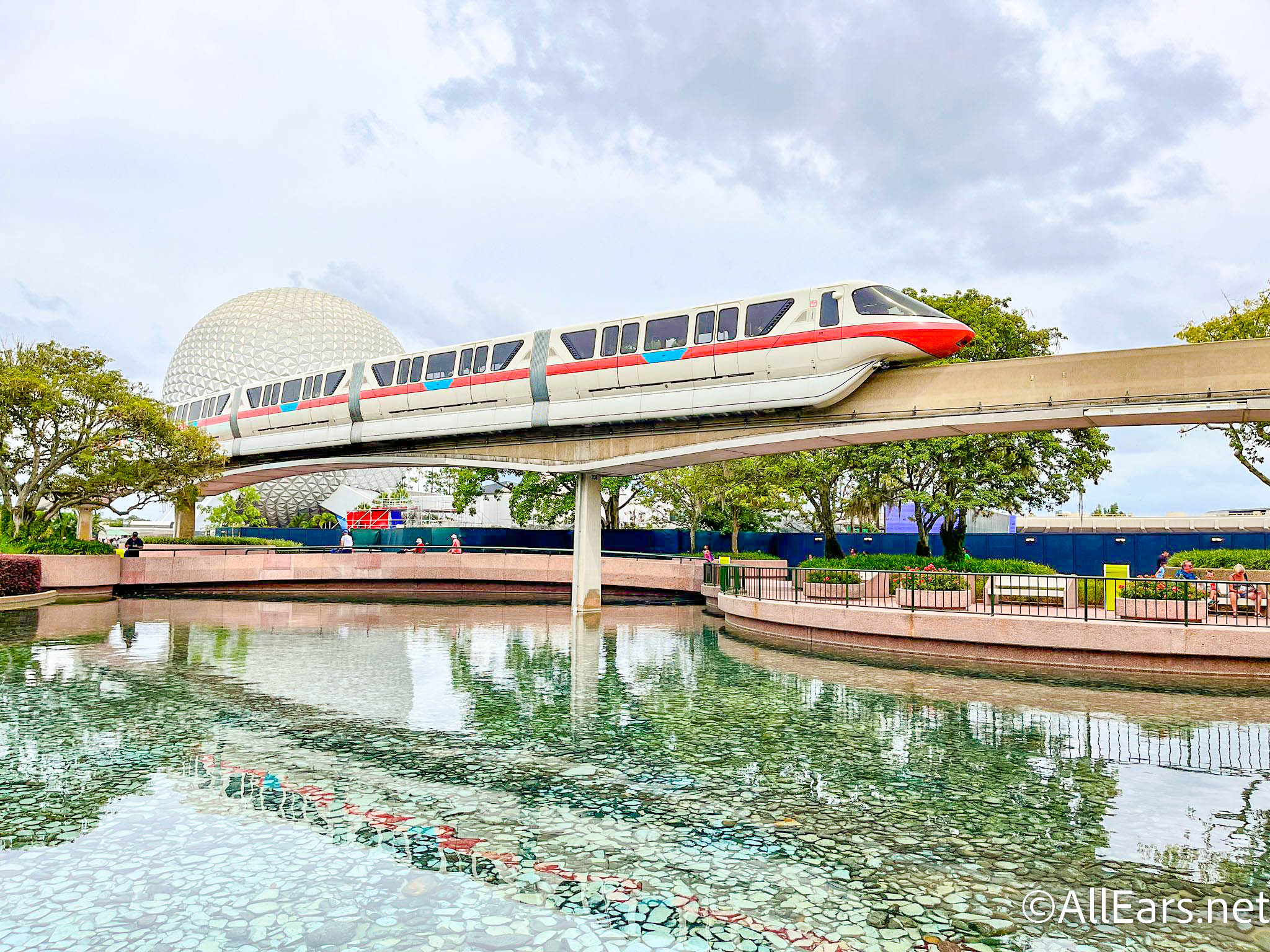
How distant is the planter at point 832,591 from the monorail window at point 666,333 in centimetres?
760

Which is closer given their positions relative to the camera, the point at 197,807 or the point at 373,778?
the point at 197,807

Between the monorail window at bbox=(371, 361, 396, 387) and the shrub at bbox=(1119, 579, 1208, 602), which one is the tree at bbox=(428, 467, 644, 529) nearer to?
the monorail window at bbox=(371, 361, 396, 387)

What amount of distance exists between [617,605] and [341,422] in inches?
503

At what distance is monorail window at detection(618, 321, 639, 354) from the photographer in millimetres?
24766

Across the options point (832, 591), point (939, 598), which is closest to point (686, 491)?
point (832, 591)

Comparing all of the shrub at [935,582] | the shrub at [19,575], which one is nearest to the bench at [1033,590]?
the shrub at [935,582]

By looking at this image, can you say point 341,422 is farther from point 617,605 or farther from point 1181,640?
point 1181,640

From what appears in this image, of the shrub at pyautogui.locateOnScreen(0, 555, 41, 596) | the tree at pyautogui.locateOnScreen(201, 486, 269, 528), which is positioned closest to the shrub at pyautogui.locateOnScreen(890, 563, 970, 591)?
the shrub at pyautogui.locateOnScreen(0, 555, 41, 596)

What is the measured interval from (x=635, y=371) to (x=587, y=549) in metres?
7.08

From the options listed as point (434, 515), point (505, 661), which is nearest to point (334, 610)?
point (505, 661)

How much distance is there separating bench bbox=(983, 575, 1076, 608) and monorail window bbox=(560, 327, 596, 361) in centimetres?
1271

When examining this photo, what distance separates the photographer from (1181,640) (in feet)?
54.3

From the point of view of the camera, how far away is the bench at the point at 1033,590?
63.2 ft

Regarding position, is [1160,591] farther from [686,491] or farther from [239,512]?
[239,512]
